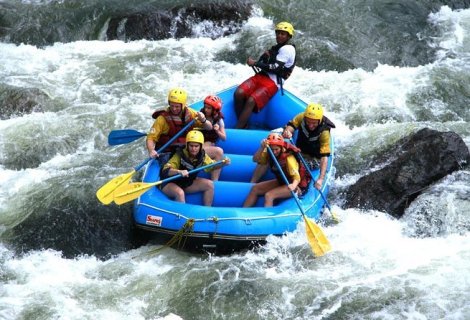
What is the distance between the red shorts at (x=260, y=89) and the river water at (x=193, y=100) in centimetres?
110

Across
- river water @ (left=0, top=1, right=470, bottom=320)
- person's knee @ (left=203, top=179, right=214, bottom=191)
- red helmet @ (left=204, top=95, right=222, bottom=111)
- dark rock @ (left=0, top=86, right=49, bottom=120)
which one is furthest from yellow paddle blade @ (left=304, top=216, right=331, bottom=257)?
dark rock @ (left=0, top=86, right=49, bottom=120)

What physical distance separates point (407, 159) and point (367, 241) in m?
1.40

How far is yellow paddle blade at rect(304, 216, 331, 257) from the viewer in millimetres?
6461

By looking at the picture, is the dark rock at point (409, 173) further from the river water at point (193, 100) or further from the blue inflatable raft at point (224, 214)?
the blue inflatable raft at point (224, 214)

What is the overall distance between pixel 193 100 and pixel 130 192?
3.19 metres

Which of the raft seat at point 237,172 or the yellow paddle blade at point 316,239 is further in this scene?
the raft seat at point 237,172

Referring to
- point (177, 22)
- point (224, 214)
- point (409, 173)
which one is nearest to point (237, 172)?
point (224, 214)

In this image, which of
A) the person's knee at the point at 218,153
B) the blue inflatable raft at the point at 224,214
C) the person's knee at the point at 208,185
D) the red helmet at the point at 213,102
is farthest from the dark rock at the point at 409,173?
the red helmet at the point at 213,102

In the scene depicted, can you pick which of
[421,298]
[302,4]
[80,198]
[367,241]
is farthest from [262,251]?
[302,4]

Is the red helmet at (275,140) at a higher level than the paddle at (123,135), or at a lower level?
higher

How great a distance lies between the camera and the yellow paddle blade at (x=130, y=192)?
670 centimetres

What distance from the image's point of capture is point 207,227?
6.45 meters

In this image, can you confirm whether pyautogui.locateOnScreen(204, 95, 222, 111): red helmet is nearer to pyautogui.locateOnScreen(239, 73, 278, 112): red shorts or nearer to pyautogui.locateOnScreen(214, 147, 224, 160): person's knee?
pyautogui.locateOnScreen(214, 147, 224, 160): person's knee

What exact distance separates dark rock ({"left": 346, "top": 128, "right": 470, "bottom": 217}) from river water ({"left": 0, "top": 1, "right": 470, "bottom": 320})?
5.8 inches
